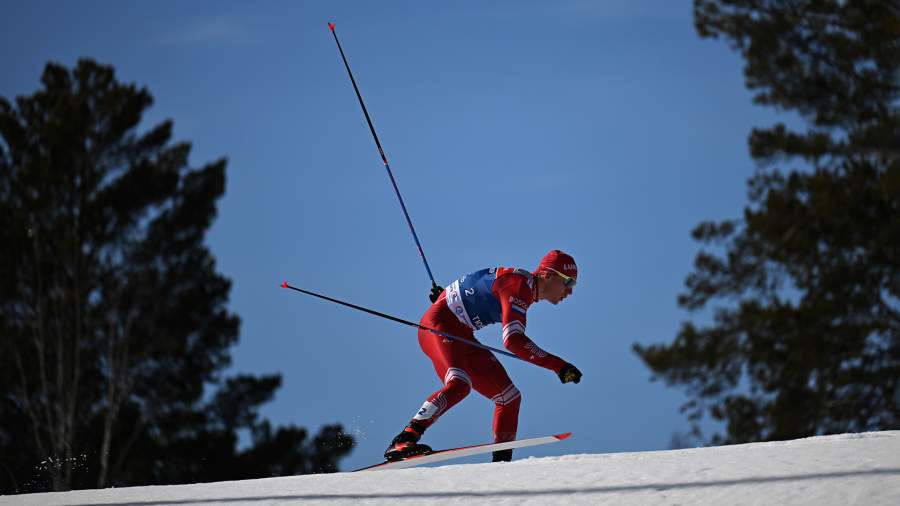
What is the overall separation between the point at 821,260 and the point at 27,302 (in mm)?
13905

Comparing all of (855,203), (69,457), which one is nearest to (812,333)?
(855,203)

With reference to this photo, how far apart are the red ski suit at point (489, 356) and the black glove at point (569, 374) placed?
0.13ft

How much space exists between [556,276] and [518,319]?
1.29ft

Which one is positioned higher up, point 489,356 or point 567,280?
point 567,280

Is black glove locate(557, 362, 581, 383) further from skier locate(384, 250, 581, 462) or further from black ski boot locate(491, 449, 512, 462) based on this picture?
black ski boot locate(491, 449, 512, 462)

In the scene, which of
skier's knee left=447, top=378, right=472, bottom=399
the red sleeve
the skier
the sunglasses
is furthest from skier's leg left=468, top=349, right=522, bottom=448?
the sunglasses

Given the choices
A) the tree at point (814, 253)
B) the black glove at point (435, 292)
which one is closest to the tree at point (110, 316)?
the tree at point (814, 253)

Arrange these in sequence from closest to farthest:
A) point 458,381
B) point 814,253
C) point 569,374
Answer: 1. point 569,374
2. point 458,381
3. point 814,253

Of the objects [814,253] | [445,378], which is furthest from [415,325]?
[814,253]

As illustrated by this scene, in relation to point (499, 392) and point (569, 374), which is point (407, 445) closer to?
point (499, 392)

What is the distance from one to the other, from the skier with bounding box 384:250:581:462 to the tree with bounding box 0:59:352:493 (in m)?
14.4

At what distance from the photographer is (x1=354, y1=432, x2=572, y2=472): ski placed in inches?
253

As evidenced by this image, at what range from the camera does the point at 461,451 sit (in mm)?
6484

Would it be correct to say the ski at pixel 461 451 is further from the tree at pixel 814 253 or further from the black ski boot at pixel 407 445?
the tree at pixel 814 253
